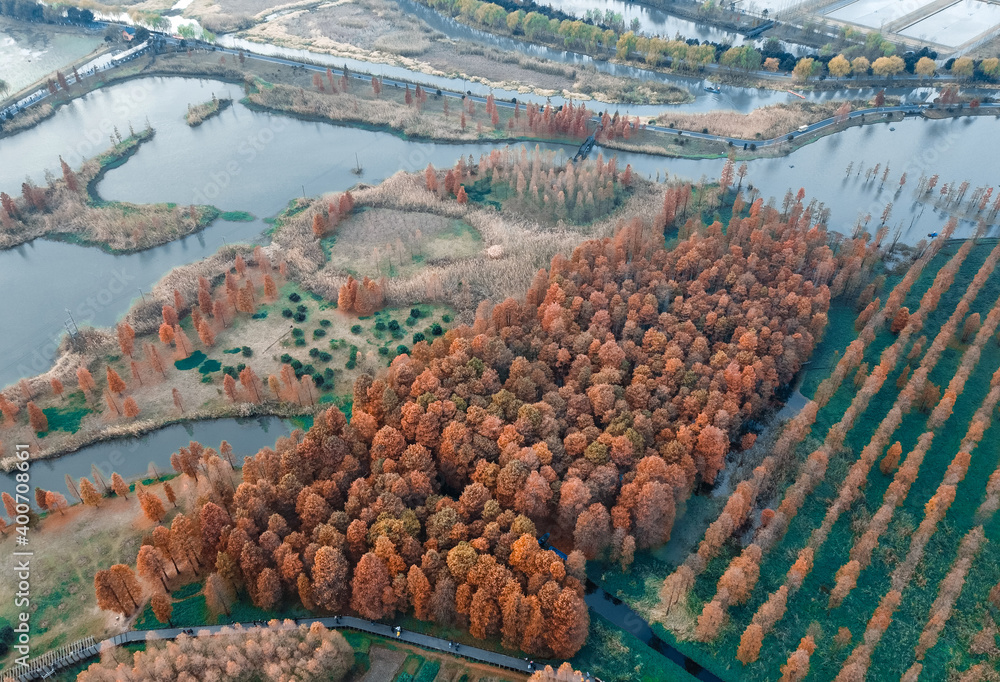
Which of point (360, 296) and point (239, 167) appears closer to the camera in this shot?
point (360, 296)

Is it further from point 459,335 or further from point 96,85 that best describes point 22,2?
point 459,335

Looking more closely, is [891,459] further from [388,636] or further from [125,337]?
[125,337]

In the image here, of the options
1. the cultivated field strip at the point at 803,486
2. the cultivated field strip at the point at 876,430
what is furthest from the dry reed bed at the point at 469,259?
the cultivated field strip at the point at 876,430

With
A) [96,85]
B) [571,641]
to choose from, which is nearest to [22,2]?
[96,85]

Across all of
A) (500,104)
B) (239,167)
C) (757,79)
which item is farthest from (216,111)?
(757,79)

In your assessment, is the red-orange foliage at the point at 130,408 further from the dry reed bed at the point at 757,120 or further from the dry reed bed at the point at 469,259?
the dry reed bed at the point at 757,120
